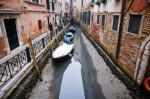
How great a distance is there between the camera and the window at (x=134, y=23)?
4.14 meters

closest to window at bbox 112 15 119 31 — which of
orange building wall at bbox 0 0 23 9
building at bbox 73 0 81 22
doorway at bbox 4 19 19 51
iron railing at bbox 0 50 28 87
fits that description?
iron railing at bbox 0 50 28 87

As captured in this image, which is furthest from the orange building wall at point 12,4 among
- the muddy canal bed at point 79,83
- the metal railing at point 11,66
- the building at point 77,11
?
the building at point 77,11

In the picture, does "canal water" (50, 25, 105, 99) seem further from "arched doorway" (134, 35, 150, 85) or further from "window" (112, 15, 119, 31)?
"window" (112, 15, 119, 31)

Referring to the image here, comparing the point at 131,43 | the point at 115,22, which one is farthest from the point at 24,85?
the point at 115,22

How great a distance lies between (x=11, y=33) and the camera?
21.8ft

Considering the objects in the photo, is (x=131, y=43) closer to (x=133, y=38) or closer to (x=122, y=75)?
(x=133, y=38)

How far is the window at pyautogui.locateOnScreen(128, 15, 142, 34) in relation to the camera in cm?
414

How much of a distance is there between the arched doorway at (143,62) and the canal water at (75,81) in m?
1.73

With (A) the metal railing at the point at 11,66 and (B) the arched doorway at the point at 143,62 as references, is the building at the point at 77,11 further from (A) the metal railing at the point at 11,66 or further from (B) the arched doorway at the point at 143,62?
(B) the arched doorway at the point at 143,62

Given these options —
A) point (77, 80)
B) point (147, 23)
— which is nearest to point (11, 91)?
point (77, 80)

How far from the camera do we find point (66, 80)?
561 cm

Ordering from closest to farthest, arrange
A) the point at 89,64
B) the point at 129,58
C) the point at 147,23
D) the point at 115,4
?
the point at 147,23, the point at 129,58, the point at 115,4, the point at 89,64

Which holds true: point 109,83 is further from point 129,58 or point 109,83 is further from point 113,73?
point 129,58

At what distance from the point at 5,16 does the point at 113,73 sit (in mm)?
7067
